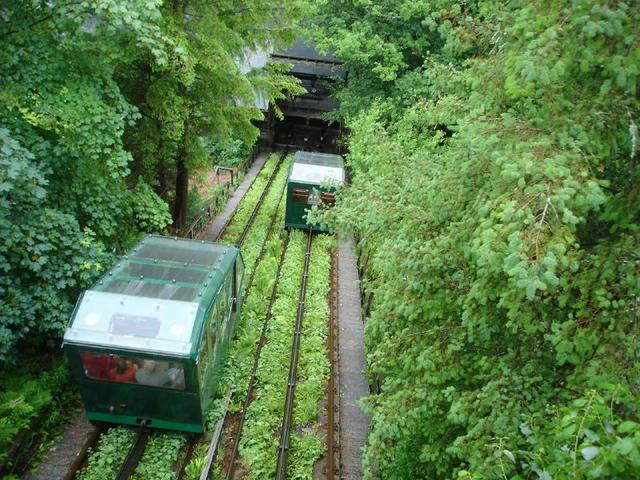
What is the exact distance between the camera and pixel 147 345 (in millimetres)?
7473

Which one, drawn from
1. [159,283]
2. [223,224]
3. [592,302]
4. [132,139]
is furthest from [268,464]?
[223,224]

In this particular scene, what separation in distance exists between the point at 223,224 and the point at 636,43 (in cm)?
1720

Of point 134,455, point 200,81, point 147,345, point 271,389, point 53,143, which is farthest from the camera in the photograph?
point 200,81

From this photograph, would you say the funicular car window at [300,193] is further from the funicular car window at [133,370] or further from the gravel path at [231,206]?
the funicular car window at [133,370]

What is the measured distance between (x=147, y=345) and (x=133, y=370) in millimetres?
644

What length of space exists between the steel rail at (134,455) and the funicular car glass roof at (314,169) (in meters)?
11.0

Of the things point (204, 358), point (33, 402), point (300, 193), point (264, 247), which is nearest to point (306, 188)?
point (300, 193)

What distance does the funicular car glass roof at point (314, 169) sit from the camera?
18.3 meters

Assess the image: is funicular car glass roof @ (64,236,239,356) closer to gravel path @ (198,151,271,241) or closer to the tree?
the tree

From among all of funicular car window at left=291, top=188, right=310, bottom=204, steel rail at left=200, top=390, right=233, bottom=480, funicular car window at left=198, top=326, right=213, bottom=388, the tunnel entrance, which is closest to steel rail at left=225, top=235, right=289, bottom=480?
steel rail at left=200, top=390, right=233, bottom=480

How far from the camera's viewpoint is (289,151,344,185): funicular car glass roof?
18266 mm

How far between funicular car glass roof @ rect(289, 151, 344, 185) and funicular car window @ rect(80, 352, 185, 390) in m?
11.0

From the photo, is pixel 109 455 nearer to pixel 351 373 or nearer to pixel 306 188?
pixel 351 373

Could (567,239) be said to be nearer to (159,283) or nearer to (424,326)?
(424,326)
